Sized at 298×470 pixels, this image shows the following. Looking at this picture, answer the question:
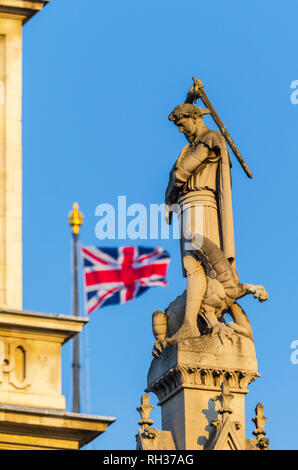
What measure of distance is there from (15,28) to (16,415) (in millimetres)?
8168

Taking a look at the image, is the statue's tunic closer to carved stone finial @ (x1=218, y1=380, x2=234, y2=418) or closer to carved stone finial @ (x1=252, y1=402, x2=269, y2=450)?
carved stone finial @ (x1=218, y1=380, x2=234, y2=418)

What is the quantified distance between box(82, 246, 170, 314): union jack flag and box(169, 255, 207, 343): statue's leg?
165 cm

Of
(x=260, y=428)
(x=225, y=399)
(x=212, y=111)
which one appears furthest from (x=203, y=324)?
(x=212, y=111)

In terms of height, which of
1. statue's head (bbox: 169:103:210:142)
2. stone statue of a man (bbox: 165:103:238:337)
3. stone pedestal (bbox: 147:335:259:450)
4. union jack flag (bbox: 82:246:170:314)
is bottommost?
stone pedestal (bbox: 147:335:259:450)

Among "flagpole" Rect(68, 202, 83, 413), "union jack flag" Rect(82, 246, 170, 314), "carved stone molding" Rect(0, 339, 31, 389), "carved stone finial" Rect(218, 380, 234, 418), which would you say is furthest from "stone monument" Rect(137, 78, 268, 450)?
"flagpole" Rect(68, 202, 83, 413)

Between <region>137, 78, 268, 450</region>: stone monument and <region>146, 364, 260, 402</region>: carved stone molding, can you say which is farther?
<region>146, 364, 260, 402</region>: carved stone molding

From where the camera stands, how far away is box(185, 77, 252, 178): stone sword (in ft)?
142

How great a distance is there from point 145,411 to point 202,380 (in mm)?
1336

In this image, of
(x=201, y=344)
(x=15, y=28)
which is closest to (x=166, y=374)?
(x=201, y=344)

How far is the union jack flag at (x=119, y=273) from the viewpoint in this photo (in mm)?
39688

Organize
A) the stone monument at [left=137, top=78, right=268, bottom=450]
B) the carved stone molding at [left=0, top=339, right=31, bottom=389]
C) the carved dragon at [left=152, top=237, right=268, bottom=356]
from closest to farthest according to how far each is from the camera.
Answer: the carved stone molding at [left=0, top=339, right=31, bottom=389]
the stone monument at [left=137, top=78, right=268, bottom=450]
the carved dragon at [left=152, top=237, right=268, bottom=356]

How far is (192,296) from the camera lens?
41.6m

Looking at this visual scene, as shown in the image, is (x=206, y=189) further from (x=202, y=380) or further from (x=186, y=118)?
(x=202, y=380)

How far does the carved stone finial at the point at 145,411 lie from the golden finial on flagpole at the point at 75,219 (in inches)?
399
